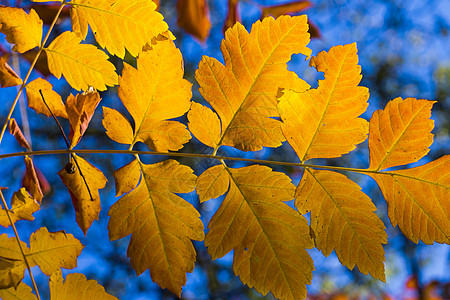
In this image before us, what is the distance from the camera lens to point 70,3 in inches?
19.8

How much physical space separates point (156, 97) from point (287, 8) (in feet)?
2.53

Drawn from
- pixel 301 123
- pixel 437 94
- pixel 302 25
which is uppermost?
pixel 302 25

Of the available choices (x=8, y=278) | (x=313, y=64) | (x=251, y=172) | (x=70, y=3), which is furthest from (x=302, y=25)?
(x=8, y=278)

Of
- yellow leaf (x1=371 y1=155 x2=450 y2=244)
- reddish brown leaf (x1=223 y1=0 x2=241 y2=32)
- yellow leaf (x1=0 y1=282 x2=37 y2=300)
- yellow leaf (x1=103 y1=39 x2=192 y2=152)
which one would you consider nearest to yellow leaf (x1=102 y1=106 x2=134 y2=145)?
yellow leaf (x1=103 y1=39 x2=192 y2=152)

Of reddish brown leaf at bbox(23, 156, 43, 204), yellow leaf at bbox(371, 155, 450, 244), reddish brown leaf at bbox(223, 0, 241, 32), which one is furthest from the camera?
reddish brown leaf at bbox(223, 0, 241, 32)

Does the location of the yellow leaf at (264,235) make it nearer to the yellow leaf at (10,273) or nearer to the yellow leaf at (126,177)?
the yellow leaf at (126,177)

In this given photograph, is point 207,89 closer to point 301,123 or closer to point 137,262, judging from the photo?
point 301,123

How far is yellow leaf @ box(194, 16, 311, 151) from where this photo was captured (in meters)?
0.45

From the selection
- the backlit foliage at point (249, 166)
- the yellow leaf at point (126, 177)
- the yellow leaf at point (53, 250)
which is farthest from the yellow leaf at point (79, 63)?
the yellow leaf at point (53, 250)

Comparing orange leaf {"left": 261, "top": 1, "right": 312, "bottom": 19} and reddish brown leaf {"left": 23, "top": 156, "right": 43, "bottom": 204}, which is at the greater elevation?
orange leaf {"left": 261, "top": 1, "right": 312, "bottom": 19}

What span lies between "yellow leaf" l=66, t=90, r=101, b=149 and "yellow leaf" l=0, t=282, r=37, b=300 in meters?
0.21

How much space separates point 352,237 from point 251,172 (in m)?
0.15

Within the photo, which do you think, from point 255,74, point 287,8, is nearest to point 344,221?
point 255,74

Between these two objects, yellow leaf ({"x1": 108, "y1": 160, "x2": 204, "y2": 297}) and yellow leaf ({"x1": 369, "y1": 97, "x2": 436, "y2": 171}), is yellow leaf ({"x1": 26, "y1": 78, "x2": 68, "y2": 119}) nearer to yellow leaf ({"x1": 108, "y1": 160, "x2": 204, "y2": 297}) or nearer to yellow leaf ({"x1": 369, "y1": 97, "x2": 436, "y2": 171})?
yellow leaf ({"x1": 108, "y1": 160, "x2": 204, "y2": 297})
